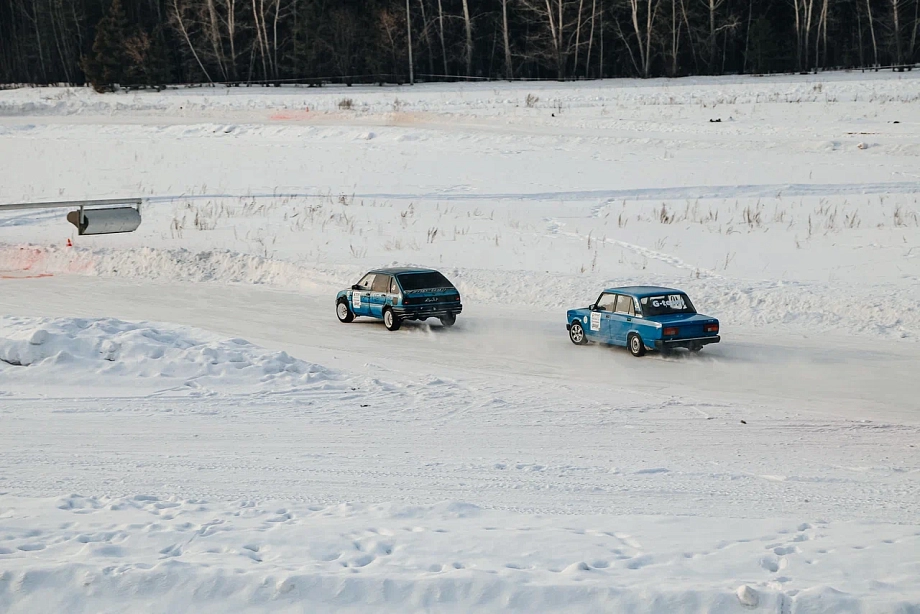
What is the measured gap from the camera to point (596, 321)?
18.0 meters

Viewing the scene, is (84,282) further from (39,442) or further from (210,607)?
(210,607)

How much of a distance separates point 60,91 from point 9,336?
184 feet

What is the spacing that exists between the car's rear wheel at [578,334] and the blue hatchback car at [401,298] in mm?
2599

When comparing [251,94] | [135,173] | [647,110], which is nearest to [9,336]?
[135,173]

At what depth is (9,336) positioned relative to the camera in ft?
50.5

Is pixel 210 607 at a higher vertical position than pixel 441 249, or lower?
higher

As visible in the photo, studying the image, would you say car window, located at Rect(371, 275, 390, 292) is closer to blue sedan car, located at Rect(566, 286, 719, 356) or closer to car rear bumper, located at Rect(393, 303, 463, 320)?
car rear bumper, located at Rect(393, 303, 463, 320)

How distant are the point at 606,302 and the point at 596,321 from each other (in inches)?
16.6

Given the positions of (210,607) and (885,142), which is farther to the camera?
(885,142)

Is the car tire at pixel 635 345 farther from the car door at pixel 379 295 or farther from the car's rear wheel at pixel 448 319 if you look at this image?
the car door at pixel 379 295

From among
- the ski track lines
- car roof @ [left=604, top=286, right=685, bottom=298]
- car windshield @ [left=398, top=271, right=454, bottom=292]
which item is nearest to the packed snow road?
car roof @ [left=604, top=286, right=685, bottom=298]

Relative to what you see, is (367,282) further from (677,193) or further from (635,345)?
(677,193)

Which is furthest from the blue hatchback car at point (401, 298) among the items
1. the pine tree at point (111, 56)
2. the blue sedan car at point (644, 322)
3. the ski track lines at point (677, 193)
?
the pine tree at point (111, 56)

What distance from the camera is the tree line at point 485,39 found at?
67375 millimetres
